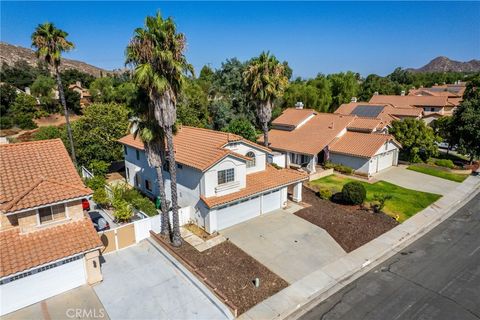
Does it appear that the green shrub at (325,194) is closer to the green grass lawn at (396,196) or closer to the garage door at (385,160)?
the green grass lawn at (396,196)

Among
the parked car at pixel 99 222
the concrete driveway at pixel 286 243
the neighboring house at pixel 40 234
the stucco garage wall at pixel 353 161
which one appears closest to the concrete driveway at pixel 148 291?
the neighboring house at pixel 40 234

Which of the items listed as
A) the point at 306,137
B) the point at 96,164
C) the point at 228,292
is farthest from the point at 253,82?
the point at 228,292

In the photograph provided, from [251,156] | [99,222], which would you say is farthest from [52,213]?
[251,156]

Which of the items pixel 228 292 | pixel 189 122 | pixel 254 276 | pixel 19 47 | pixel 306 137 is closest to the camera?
pixel 228 292

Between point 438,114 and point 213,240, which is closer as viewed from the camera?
point 213,240

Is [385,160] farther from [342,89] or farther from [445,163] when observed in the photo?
[342,89]

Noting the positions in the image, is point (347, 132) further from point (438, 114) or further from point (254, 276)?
point (438, 114)

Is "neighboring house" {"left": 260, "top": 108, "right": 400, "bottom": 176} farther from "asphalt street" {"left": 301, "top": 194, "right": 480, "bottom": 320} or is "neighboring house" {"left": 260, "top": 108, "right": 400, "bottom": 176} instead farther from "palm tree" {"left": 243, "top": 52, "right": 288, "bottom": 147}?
"asphalt street" {"left": 301, "top": 194, "right": 480, "bottom": 320}
